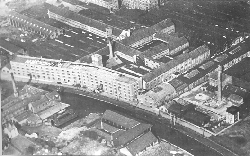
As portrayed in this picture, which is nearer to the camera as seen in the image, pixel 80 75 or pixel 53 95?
pixel 53 95

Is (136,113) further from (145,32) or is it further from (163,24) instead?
(163,24)

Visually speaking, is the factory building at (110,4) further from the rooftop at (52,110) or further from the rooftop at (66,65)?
the rooftop at (52,110)

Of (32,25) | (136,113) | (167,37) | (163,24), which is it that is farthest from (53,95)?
(163,24)

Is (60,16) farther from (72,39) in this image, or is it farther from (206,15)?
(206,15)

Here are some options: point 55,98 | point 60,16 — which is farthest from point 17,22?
point 55,98

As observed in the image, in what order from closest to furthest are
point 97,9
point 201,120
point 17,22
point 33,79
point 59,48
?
point 201,120 → point 33,79 → point 59,48 → point 17,22 → point 97,9

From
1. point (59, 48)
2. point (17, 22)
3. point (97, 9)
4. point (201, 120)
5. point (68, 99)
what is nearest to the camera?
point (201, 120)

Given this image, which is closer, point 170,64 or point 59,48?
point 170,64
